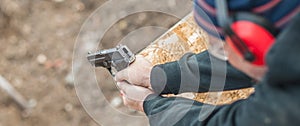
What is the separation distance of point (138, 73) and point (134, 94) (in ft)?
0.16

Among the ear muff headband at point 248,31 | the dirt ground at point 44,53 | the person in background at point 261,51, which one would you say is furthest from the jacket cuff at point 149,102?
the dirt ground at point 44,53

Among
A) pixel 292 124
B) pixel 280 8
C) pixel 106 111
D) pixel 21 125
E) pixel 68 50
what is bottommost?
pixel 292 124

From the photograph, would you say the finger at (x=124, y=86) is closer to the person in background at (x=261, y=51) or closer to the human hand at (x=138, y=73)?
the human hand at (x=138, y=73)

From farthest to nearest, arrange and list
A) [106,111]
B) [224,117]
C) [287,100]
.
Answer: [106,111], [224,117], [287,100]

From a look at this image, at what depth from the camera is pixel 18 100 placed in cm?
210

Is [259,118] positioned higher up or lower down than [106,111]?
lower down

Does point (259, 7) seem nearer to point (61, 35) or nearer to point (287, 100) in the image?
point (287, 100)

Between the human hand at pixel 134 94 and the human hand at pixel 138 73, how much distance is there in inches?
0.4

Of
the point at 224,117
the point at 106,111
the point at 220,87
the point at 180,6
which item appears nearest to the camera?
the point at 224,117

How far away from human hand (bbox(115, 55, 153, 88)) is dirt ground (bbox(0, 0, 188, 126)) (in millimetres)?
949

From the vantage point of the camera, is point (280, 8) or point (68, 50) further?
point (68, 50)

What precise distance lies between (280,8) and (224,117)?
219 millimetres

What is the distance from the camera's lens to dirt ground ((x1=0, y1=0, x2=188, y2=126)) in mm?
2092

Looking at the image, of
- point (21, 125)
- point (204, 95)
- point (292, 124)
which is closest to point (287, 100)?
point (292, 124)
